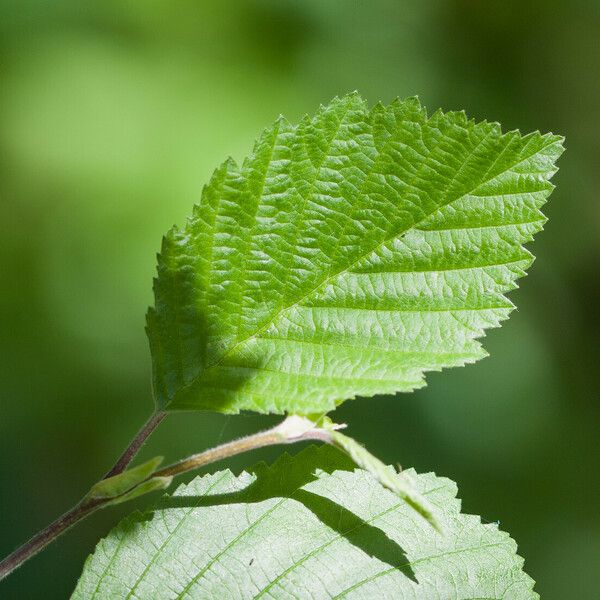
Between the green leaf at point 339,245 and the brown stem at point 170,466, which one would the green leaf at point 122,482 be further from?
the green leaf at point 339,245

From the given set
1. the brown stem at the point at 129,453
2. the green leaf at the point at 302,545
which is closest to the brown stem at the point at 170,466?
the brown stem at the point at 129,453

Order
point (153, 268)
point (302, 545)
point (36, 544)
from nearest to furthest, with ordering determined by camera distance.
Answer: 1. point (36, 544)
2. point (302, 545)
3. point (153, 268)

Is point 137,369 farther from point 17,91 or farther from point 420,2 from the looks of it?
point 420,2

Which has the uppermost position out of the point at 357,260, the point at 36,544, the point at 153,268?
the point at 153,268

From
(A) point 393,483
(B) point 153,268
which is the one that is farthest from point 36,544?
(B) point 153,268

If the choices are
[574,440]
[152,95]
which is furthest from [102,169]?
[574,440]

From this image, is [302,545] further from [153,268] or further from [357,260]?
[153,268]

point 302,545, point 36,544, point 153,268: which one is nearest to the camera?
point 36,544
